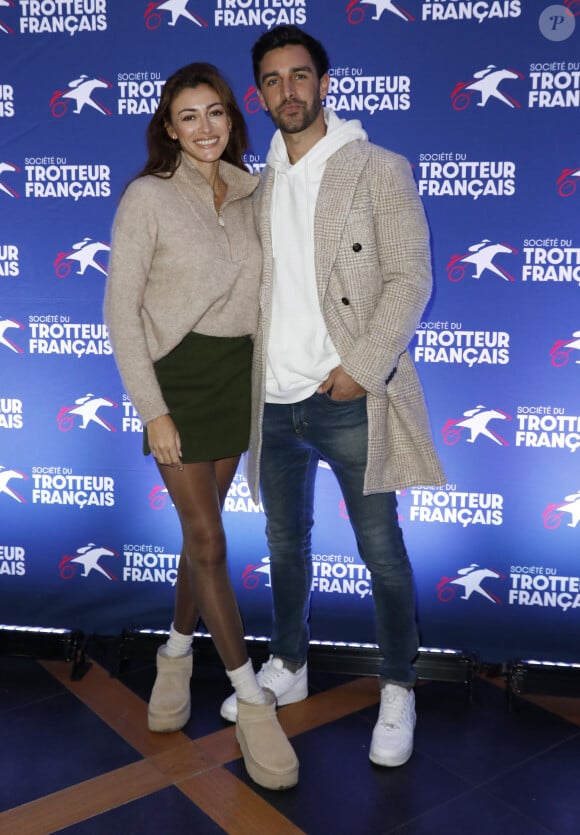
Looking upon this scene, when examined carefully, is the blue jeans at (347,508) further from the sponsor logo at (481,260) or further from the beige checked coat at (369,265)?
the sponsor logo at (481,260)

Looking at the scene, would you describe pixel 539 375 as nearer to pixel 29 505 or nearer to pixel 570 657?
pixel 570 657

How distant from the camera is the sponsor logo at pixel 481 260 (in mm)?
2605

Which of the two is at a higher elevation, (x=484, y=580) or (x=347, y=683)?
(x=484, y=580)

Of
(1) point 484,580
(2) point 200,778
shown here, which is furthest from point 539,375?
(2) point 200,778

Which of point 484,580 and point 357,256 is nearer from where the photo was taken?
point 357,256

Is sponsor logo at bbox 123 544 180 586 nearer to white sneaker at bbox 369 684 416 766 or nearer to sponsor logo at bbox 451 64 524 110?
white sneaker at bbox 369 684 416 766

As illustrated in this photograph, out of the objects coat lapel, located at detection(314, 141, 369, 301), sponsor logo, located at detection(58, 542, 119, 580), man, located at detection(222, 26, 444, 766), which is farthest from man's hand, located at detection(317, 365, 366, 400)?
sponsor logo, located at detection(58, 542, 119, 580)

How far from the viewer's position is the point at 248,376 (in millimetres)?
2168

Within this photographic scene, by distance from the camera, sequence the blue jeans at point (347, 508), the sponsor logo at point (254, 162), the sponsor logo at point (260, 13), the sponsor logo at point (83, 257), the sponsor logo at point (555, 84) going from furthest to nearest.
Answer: the sponsor logo at point (83, 257), the sponsor logo at point (254, 162), the sponsor logo at point (260, 13), the sponsor logo at point (555, 84), the blue jeans at point (347, 508)

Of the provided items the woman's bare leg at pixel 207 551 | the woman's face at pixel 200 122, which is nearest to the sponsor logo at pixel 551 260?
the woman's face at pixel 200 122

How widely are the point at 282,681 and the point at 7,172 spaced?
1923 mm

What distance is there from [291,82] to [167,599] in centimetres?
184

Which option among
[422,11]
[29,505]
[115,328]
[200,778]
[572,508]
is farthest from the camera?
[29,505]

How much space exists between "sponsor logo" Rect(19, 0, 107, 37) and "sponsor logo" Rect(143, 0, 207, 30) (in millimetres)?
153
